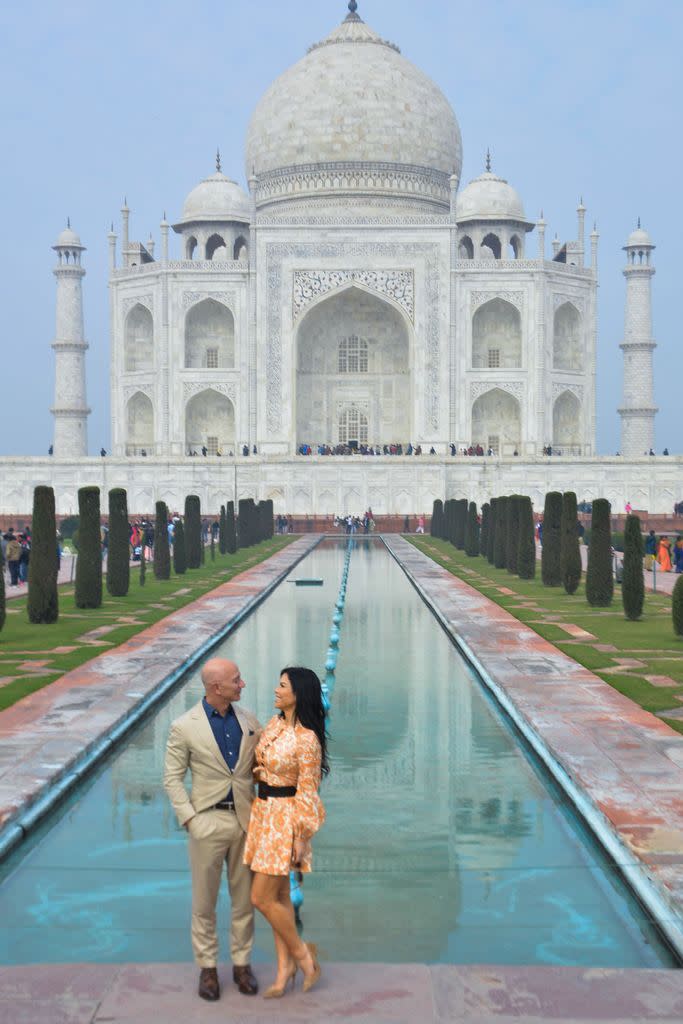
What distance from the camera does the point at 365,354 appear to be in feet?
128

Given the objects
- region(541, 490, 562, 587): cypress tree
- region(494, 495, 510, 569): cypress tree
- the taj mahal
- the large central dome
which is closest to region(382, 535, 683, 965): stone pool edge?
region(541, 490, 562, 587): cypress tree

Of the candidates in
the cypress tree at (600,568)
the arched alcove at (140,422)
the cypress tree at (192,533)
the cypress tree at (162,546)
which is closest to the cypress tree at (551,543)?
the cypress tree at (600,568)

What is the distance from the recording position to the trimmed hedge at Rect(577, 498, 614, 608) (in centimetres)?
1360

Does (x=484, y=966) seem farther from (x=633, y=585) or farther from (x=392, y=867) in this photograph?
(x=633, y=585)

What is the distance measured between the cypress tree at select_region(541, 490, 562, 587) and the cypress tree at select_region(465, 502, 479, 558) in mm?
5997

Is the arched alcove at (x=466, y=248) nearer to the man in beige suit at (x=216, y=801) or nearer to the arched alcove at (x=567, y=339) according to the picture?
the arched alcove at (x=567, y=339)

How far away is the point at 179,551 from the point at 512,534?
15.1 ft

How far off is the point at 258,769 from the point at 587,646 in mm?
6895

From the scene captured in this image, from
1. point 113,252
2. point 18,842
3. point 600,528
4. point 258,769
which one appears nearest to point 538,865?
point 258,769

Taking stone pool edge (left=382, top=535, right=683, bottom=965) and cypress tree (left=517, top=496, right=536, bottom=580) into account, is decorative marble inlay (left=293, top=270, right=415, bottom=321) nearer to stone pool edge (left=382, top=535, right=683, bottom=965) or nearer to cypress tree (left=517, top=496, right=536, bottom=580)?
cypress tree (left=517, top=496, right=536, bottom=580)

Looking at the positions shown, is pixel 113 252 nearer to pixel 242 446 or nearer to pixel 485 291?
pixel 242 446

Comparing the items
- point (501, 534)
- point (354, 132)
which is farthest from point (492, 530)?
point (354, 132)

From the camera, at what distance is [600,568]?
44.8ft

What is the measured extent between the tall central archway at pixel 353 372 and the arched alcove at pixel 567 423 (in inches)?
163
